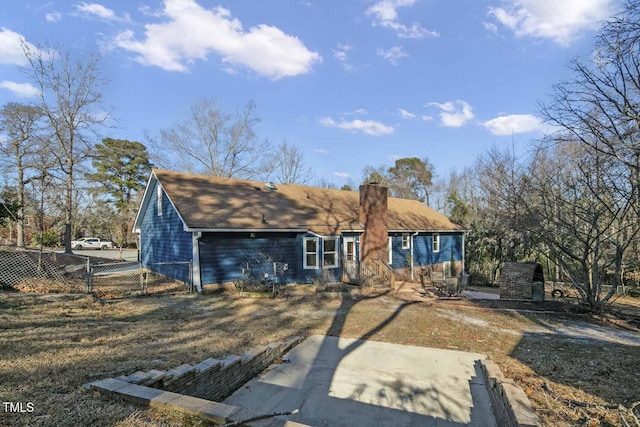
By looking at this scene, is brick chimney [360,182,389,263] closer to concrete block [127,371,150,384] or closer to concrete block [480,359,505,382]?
concrete block [480,359,505,382]

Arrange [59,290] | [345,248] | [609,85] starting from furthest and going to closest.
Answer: [345,248] < [59,290] < [609,85]

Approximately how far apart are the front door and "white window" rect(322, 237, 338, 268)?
46 centimetres

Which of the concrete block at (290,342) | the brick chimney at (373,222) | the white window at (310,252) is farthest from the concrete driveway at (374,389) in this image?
the brick chimney at (373,222)

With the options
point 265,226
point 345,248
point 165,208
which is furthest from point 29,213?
point 345,248

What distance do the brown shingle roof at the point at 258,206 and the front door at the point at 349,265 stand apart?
82 cm

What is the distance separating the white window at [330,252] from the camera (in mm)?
16094

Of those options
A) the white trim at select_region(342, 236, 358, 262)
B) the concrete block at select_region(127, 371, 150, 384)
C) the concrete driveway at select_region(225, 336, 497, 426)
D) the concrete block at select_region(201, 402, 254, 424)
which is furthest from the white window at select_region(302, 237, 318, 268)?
the concrete block at select_region(201, 402, 254, 424)

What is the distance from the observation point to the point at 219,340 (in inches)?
264

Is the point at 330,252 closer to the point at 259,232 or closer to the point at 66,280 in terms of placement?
the point at 259,232

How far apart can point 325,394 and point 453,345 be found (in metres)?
3.40

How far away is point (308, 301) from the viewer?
11672 mm

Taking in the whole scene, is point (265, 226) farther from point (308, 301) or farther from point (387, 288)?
point (387, 288)

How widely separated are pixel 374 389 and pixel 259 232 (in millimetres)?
9996

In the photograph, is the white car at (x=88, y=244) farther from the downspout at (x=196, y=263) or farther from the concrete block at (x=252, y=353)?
the concrete block at (x=252, y=353)
